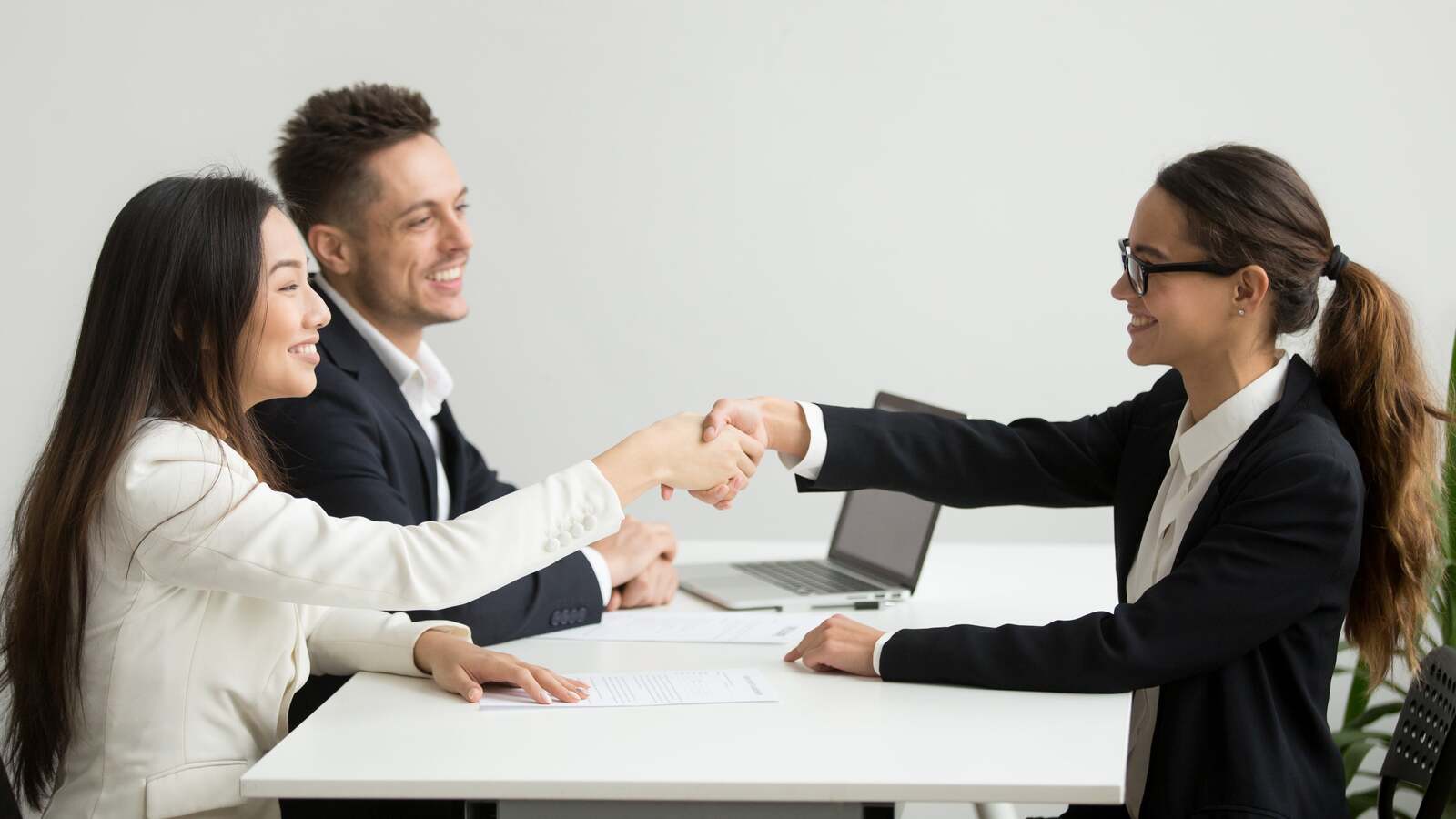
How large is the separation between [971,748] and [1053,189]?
2756 mm

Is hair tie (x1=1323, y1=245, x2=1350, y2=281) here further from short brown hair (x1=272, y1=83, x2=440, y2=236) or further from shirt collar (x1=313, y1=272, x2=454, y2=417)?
short brown hair (x1=272, y1=83, x2=440, y2=236)

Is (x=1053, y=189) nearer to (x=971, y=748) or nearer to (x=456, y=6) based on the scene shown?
(x=456, y=6)

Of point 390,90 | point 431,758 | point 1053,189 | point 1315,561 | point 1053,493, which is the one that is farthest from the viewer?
point 1053,189

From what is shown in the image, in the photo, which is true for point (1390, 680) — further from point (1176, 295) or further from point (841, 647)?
point (841, 647)

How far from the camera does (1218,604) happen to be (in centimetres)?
151

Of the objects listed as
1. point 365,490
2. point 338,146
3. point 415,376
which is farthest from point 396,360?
point 365,490

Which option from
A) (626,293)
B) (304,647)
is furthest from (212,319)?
(626,293)

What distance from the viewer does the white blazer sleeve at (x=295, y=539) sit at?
142cm

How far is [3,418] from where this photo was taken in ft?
13.2

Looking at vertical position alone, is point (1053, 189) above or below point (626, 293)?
above

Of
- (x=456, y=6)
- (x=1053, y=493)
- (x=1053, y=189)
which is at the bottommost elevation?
(x=1053, y=493)

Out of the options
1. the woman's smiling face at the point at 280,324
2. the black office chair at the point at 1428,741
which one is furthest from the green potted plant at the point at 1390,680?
the woman's smiling face at the point at 280,324

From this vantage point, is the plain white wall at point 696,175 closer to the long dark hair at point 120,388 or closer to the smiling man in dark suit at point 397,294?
the smiling man in dark suit at point 397,294

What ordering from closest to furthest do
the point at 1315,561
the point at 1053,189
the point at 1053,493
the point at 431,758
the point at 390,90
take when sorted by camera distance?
the point at 431,758
the point at 1315,561
the point at 1053,493
the point at 390,90
the point at 1053,189
